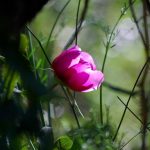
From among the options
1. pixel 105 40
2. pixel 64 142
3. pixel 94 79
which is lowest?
pixel 105 40

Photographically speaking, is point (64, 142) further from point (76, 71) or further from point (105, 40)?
point (105, 40)

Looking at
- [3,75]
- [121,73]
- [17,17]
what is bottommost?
[121,73]

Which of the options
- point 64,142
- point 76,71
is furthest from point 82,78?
point 64,142

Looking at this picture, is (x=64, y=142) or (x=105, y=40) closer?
(x=64, y=142)

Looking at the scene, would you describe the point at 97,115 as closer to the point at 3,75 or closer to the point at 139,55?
the point at 3,75

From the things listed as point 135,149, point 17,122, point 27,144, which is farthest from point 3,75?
point 135,149

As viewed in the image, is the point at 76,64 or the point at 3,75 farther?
the point at 76,64

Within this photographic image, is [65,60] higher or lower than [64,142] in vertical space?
higher

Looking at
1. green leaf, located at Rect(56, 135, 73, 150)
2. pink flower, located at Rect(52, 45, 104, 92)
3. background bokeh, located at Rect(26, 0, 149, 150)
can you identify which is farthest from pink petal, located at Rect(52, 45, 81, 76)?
background bokeh, located at Rect(26, 0, 149, 150)
